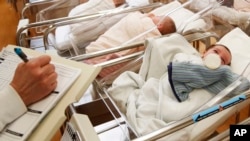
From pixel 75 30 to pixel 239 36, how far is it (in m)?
0.93

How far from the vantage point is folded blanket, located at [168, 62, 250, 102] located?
1.00 metres

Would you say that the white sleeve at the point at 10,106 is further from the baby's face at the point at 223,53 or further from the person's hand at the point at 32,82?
the baby's face at the point at 223,53

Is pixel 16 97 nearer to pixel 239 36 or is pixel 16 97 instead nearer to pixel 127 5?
pixel 239 36

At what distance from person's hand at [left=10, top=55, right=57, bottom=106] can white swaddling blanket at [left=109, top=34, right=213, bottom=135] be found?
0.32 metres

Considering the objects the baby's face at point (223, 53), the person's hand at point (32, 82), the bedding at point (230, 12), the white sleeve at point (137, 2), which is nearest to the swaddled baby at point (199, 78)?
the baby's face at point (223, 53)

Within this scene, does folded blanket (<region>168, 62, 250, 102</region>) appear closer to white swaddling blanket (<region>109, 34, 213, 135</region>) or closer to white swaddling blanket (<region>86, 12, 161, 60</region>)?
white swaddling blanket (<region>109, 34, 213, 135</region>)

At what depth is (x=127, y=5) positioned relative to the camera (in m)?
1.91

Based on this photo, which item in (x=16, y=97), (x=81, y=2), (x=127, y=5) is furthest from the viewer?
(x=81, y=2)

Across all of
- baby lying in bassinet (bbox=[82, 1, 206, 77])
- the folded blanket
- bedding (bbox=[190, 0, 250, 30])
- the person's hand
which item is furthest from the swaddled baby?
bedding (bbox=[190, 0, 250, 30])

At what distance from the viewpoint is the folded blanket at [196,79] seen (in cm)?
100

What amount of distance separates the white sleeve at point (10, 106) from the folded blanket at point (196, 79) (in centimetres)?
51

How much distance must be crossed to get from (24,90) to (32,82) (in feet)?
0.10

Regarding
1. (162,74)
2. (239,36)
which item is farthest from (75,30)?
(239,36)

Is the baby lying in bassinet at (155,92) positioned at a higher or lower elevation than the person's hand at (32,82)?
lower
